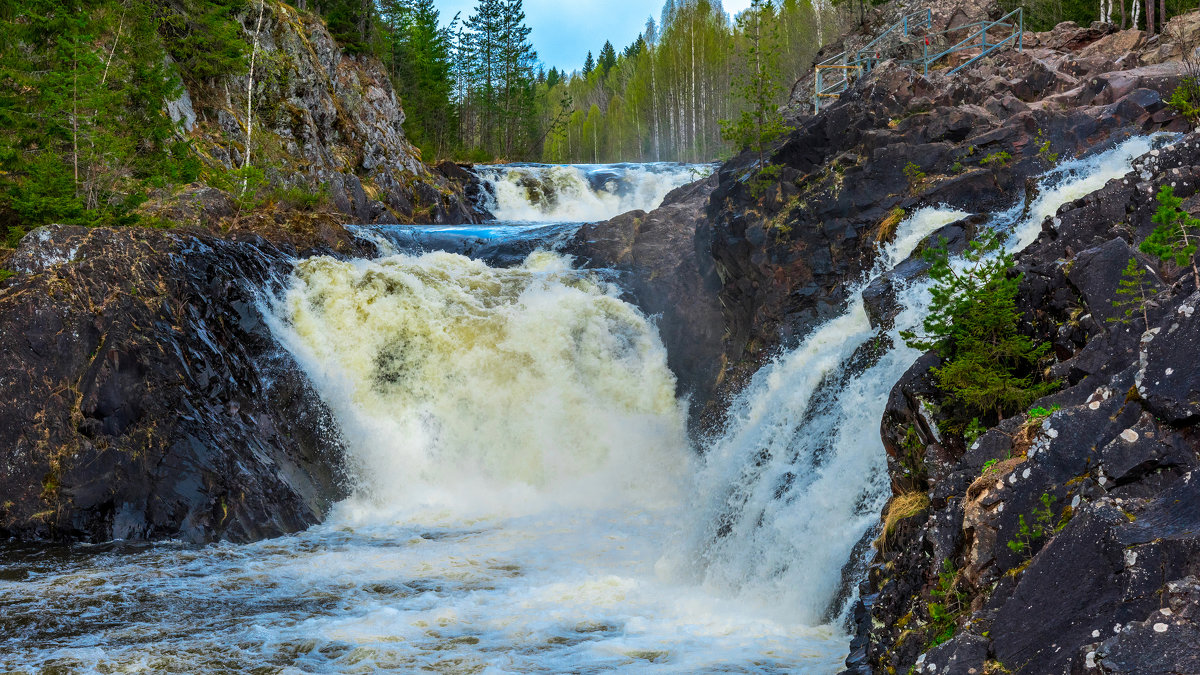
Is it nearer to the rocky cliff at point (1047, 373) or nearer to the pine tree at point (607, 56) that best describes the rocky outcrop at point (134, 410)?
the rocky cliff at point (1047, 373)

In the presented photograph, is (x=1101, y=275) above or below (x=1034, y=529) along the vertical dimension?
above

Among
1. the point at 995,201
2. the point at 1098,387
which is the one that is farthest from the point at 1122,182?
the point at 995,201

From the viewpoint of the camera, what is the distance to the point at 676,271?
19578 mm

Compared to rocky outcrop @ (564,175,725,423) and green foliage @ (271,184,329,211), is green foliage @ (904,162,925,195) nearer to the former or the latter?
rocky outcrop @ (564,175,725,423)

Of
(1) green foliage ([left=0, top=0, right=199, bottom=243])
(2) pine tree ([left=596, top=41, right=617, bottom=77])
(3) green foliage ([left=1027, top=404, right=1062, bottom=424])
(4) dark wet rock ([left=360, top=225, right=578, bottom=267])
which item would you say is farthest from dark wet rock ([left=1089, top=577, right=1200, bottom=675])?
(2) pine tree ([left=596, top=41, right=617, bottom=77])

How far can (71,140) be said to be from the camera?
15547mm

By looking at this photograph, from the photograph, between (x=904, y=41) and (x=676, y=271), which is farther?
(x=904, y=41)

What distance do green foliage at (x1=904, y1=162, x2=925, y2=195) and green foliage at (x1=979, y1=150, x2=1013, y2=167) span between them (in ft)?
3.18

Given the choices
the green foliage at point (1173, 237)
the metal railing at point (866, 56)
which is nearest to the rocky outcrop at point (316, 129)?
the metal railing at point (866, 56)

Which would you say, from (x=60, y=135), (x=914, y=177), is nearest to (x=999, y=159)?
(x=914, y=177)

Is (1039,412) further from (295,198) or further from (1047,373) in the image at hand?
(295,198)

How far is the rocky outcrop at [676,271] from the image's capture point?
721 inches

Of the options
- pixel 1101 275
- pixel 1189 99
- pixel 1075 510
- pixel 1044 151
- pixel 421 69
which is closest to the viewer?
pixel 1075 510

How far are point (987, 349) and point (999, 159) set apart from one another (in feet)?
24.2
